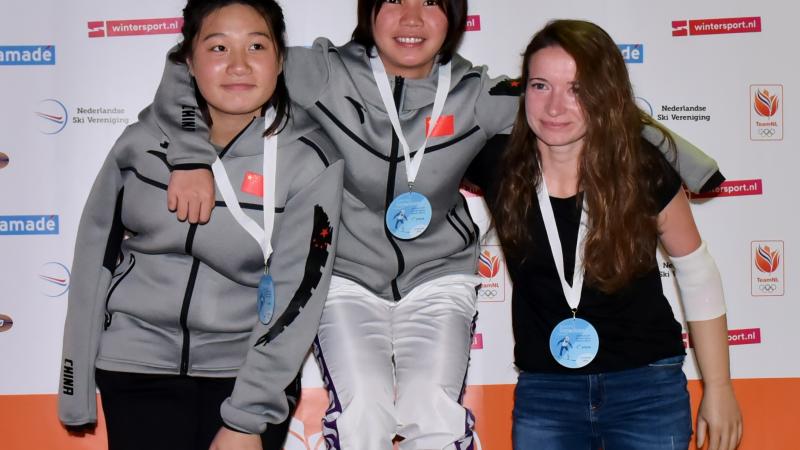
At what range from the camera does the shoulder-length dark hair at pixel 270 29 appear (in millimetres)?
2025

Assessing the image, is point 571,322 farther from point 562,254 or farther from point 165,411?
point 165,411

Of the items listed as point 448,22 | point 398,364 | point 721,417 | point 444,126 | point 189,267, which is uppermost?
point 448,22

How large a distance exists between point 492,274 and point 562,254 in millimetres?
679

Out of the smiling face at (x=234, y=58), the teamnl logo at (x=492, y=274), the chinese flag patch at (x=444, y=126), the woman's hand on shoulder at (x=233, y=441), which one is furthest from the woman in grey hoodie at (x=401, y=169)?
the teamnl logo at (x=492, y=274)

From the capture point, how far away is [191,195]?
1950mm

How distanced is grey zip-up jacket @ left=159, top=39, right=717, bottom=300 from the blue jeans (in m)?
0.44

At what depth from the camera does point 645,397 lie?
198 centimetres

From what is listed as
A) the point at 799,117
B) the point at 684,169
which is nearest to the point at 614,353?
the point at 684,169

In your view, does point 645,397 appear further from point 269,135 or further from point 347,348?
point 269,135

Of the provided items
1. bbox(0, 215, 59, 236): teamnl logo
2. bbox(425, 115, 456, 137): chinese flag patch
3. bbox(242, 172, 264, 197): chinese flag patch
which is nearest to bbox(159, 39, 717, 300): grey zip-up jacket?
bbox(425, 115, 456, 137): chinese flag patch

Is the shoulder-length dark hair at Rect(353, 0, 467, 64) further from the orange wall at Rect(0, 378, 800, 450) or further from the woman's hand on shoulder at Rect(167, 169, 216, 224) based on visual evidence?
the orange wall at Rect(0, 378, 800, 450)

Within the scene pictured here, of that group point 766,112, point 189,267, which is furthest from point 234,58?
point 766,112

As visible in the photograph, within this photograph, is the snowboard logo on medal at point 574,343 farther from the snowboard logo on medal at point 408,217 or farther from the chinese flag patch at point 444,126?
the chinese flag patch at point 444,126

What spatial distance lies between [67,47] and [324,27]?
2.78ft
